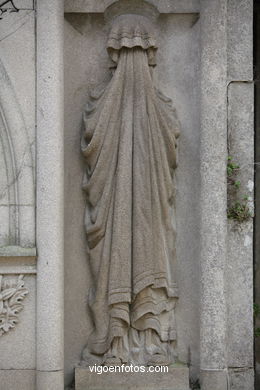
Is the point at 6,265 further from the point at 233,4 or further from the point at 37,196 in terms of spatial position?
the point at 233,4

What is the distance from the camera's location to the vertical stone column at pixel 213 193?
671 centimetres

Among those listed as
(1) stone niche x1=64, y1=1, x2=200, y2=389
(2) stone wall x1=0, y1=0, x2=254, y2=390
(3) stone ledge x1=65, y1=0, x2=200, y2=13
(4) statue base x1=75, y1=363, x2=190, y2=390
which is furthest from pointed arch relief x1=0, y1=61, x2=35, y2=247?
(4) statue base x1=75, y1=363, x2=190, y2=390

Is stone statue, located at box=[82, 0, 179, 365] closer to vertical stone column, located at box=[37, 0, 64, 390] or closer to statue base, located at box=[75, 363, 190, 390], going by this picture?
statue base, located at box=[75, 363, 190, 390]

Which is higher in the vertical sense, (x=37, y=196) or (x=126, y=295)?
(x=37, y=196)

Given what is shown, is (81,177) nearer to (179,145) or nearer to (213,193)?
(179,145)

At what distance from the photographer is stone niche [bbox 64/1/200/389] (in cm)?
694

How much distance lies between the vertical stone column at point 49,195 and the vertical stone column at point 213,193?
3.84ft

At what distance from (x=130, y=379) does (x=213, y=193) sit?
1.67 meters

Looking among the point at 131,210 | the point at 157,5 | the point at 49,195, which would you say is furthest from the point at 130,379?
the point at 157,5

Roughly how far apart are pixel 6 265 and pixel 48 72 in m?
1.58

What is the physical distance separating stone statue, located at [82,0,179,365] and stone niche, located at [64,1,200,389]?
101 millimetres

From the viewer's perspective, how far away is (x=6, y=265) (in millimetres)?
6551

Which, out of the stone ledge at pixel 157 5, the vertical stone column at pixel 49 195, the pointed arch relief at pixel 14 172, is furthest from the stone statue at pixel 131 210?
the pointed arch relief at pixel 14 172

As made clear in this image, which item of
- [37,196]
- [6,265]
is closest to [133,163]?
[37,196]
